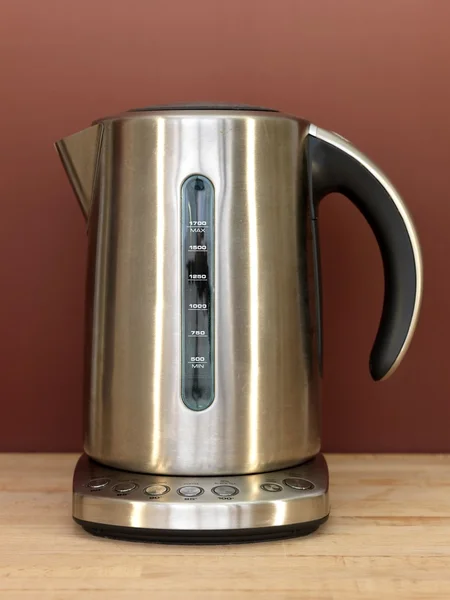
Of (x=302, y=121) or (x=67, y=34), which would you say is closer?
(x=302, y=121)

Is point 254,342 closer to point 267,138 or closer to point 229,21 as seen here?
point 267,138

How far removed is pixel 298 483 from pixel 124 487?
14 cm

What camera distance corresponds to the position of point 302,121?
2.38ft

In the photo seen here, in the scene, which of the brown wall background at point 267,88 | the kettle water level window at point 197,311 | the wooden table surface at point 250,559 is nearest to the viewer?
the wooden table surface at point 250,559

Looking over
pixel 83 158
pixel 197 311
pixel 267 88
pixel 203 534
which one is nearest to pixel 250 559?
pixel 203 534

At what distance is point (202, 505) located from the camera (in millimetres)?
644

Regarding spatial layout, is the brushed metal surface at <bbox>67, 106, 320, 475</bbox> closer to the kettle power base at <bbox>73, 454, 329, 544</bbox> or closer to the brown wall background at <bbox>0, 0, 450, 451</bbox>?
the kettle power base at <bbox>73, 454, 329, 544</bbox>

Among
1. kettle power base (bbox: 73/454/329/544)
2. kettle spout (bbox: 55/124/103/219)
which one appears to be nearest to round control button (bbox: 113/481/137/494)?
kettle power base (bbox: 73/454/329/544)

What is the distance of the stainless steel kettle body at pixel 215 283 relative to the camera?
69 centimetres

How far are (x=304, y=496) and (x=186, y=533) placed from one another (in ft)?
0.31

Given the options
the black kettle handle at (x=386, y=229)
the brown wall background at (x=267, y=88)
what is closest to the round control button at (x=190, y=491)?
the black kettle handle at (x=386, y=229)

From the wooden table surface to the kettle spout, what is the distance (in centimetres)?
27

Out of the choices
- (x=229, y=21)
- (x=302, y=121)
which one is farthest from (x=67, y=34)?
(x=302, y=121)

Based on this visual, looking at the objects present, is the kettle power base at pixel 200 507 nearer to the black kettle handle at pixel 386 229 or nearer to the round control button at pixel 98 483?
the round control button at pixel 98 483
